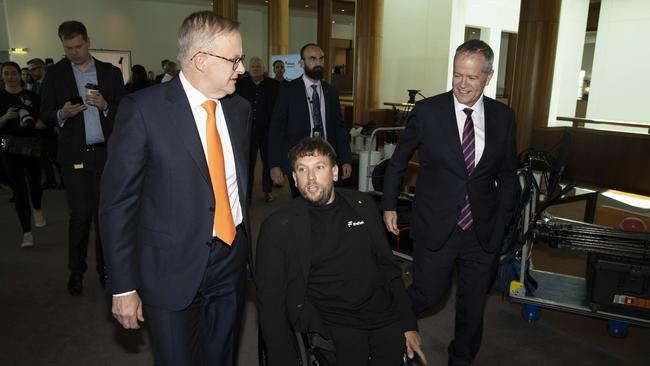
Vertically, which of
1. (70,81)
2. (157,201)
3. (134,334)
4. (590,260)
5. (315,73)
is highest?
(315,73)

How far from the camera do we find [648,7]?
7.23m

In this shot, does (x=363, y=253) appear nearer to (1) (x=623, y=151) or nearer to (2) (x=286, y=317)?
(2) (x=286, y=317)

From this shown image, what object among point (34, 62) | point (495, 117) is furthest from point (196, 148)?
point (34, 62)

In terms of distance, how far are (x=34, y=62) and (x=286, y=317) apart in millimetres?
7768

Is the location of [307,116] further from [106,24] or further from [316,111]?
[106,24]

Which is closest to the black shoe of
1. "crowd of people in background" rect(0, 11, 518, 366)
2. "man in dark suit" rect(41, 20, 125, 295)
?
"man in dark suit" rect(41, 20, 125, 295)

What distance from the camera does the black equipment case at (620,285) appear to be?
116 inches

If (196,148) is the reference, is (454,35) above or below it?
above

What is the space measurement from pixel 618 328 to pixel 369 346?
6.70 ft

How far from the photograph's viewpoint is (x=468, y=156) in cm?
234

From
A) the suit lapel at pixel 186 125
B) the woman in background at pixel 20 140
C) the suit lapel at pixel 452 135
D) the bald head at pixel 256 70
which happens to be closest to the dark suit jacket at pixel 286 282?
the suit lapel at pixel 186 125

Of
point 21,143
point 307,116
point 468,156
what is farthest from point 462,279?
point 21,143

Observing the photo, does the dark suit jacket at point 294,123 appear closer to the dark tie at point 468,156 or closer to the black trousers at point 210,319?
the dark tie at point 468,156

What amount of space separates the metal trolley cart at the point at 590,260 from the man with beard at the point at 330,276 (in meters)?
1.43
